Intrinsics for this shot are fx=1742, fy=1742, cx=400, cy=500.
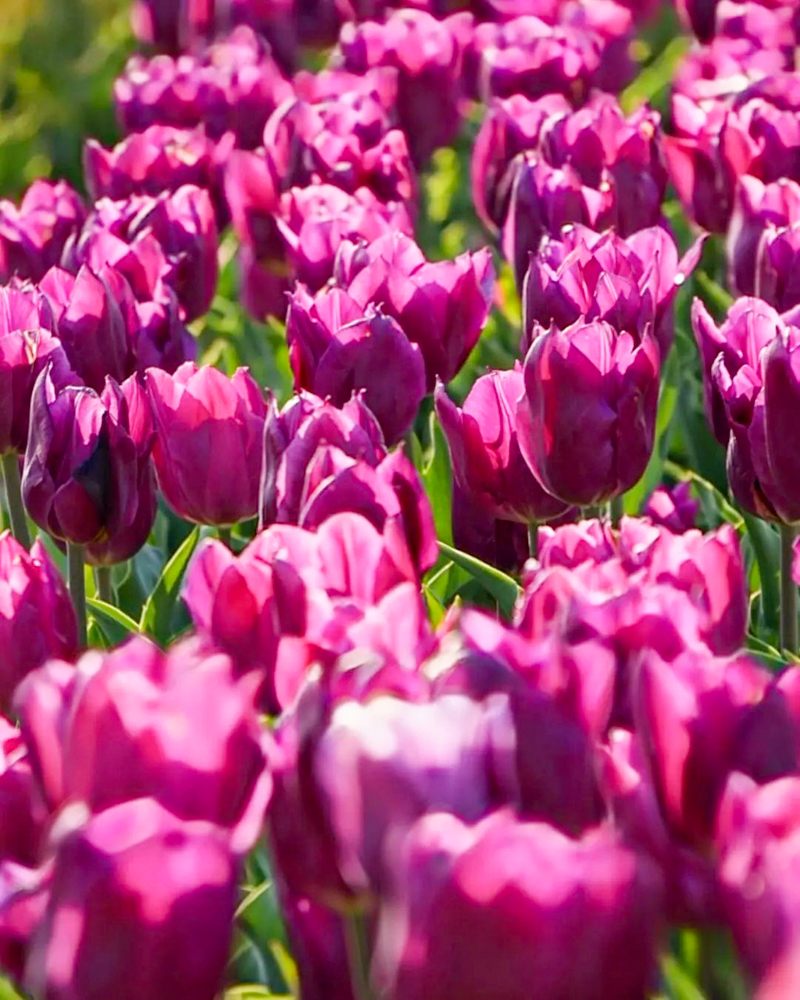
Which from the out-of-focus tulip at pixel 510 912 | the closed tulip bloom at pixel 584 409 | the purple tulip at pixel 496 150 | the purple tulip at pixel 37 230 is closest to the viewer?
the out-of-focus tulip at pixel 510 912

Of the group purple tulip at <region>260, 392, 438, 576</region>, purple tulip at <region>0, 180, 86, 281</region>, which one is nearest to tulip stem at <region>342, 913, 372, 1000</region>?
purple tulip at <region>260, 392, 438, 576</region>

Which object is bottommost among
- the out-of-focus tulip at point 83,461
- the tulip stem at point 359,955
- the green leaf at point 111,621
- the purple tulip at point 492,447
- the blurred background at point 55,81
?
the blurred background at point 55,81

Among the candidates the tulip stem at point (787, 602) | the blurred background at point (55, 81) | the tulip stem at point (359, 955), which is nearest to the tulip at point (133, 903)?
the tulip stem at point (359, 955)

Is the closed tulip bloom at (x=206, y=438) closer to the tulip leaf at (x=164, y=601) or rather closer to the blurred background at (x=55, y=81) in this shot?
the tulip leaf at (x=164, y=601)

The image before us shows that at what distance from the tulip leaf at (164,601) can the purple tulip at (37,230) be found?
51cm

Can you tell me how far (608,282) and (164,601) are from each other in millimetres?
479

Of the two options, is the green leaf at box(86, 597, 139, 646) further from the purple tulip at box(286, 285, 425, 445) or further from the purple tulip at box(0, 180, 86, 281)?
the purple tulip at box(0, 180, 86, 281)

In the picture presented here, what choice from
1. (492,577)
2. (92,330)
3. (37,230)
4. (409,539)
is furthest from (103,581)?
(37,230)

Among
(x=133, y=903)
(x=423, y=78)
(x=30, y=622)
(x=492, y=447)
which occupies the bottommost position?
(x=423, y=78)

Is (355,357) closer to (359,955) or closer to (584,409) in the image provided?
(584,409)

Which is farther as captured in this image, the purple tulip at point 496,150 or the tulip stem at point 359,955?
the purple tulip at point 496,150

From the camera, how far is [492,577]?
4.54 feet

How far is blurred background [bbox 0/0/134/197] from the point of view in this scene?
3602 millimetres

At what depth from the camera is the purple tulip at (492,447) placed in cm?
134
